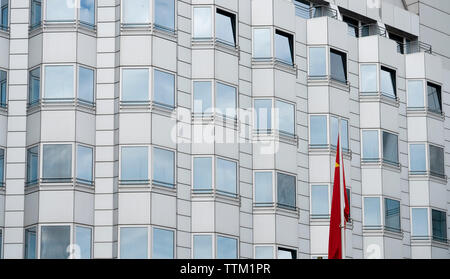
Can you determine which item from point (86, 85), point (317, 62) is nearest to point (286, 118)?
point (317, 62)

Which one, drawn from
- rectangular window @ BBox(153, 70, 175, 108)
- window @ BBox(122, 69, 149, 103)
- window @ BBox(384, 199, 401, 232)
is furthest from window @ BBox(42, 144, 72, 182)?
window @ BBox(384, 199, 401, 232)

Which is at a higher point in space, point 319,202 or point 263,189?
point 263,189

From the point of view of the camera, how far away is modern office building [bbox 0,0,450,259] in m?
45.2

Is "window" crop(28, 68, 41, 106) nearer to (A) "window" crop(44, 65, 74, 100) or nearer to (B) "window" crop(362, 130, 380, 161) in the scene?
(A) "window" crop(44, 65, 74, 100)

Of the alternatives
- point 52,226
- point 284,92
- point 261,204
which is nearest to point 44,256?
point 52,226

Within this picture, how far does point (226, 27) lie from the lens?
50469 millimetres

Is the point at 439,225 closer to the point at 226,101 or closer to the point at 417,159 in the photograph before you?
the point at 417,159

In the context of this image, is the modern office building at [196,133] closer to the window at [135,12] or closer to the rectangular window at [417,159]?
the window at [135,12]

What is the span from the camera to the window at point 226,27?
49991 millimetres

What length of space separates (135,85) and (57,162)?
5.14 m

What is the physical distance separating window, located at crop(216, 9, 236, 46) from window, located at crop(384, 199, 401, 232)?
12.9 meters

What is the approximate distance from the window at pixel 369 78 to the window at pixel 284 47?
569cm

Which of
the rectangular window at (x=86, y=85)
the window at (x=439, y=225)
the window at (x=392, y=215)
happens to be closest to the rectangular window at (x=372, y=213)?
the window at (x=392, y=215)
